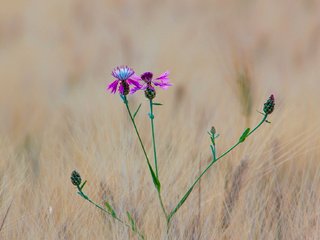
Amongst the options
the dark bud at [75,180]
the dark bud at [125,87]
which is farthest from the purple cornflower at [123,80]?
the dark bud at [75,180]

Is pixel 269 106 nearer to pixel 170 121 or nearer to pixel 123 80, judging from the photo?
pixel 123 80

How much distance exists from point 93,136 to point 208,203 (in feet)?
1.14

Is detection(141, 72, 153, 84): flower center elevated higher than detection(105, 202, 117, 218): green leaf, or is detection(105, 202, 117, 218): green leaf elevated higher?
detection(141, 72, 153, 84): flower center

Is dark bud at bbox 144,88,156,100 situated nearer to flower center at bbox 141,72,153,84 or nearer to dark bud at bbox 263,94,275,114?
flower center at bbox 141,72,153,84

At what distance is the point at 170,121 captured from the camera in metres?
1.78

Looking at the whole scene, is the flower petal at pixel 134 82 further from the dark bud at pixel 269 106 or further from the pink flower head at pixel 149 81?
the dark bud at pixel 269 106

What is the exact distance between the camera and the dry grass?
1.37 metres

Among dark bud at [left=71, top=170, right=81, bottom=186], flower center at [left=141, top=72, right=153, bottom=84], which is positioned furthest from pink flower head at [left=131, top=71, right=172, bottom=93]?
dark bud at [left=71, top=170, right=81, bottom=186]

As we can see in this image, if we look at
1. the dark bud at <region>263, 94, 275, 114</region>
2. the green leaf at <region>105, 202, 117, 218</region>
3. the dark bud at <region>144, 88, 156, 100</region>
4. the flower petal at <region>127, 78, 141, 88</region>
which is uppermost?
the flower petal at <region>127, 78, 141, 88</region>

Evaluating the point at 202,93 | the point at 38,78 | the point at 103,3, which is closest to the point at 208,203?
the point at 202,93

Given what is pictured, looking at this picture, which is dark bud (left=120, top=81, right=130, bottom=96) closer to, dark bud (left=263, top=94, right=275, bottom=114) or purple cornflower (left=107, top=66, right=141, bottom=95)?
purple cornflower (left=107, top=66, right=141, bottom=95)

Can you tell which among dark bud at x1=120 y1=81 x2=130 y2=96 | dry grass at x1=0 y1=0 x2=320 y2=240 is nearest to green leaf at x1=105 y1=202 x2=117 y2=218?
dry grass at x1=0 y1=0 x2=320 y2=240

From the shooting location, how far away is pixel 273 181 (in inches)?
57.7

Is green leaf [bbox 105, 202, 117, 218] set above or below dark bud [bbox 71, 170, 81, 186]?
below
